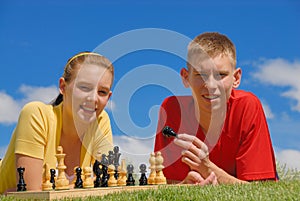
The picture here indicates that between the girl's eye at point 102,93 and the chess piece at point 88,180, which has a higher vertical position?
the girl's eye at point 102,93

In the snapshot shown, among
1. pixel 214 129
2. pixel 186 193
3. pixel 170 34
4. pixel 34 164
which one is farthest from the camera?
pixel 214 129

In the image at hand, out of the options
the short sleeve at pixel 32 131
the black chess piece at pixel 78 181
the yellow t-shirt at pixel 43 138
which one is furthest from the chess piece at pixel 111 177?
the short sleeve at pixel 32 131

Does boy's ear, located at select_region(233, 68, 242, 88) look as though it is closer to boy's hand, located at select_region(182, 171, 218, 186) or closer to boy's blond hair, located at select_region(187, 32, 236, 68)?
boy's blond hair, located at select_region(187, 32, 236, 68)

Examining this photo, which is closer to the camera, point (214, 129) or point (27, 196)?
point (27, 196)

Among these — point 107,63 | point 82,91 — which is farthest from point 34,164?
point 107,63

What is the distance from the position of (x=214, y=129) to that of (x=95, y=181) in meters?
1.52

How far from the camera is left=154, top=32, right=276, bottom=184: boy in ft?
16.5

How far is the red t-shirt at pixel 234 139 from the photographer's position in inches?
203

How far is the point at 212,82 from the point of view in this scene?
5.09m

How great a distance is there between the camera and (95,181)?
4.76 m

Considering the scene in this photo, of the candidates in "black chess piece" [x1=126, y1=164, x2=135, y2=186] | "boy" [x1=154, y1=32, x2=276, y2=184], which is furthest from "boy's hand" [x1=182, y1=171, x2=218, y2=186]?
"black chess piece" [x1=126, y1=164, x2=135, y2=186]

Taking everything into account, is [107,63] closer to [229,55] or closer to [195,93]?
[195,93]

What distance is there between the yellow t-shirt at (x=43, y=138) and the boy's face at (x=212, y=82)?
112 cm

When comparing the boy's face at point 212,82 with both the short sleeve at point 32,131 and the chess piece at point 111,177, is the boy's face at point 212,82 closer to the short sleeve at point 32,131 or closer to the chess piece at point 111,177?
the chess piece at point 111,177
